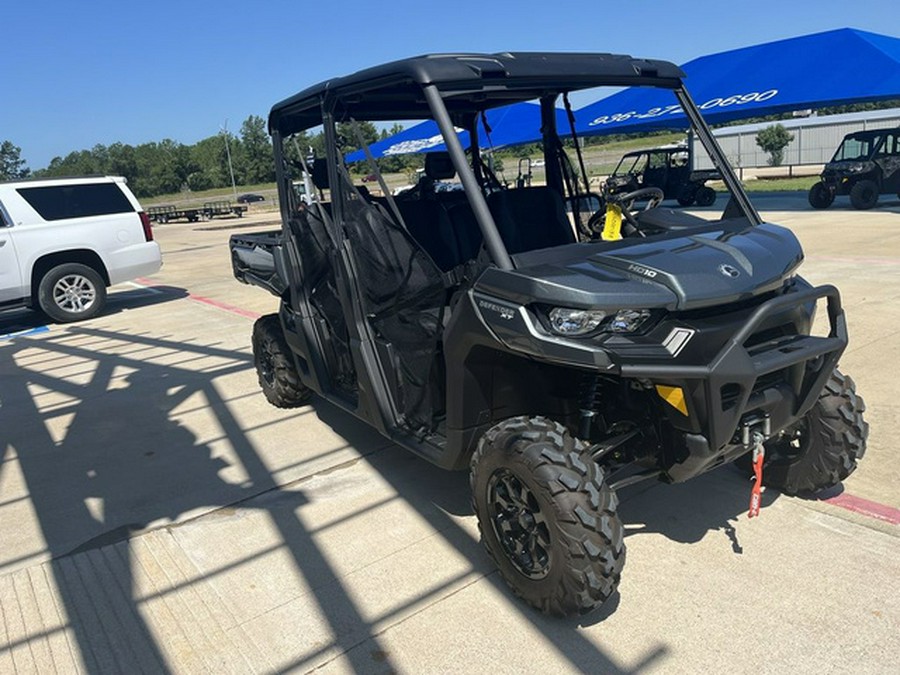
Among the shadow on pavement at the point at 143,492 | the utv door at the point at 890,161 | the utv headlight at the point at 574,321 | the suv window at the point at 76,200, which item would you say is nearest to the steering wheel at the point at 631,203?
the utv headlight at the point at 574,321

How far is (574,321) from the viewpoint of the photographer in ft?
8.18

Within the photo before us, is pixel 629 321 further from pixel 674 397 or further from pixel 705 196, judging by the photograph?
pixel 705 196

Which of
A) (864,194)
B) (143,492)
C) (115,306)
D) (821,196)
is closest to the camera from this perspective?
(143,492)

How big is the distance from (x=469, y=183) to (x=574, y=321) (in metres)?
0.73

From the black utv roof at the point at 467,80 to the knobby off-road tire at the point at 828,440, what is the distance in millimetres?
1660

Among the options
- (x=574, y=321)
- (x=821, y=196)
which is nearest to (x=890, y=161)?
(x=821, y=196)

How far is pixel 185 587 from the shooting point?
311 cm

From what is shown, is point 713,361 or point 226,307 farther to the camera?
point 226,307

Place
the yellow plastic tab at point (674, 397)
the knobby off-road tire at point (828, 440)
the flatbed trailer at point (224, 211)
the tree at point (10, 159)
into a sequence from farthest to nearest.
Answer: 1. the tree at point (10, 159)
2. the flatbed trailer at point (224, 211)
3. the knobby off-road tire at point (828, 440)
4. the yellow plastic tab at point (674, 397)

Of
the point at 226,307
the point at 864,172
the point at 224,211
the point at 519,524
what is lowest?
the point at 226,307

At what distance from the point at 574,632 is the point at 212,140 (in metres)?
104

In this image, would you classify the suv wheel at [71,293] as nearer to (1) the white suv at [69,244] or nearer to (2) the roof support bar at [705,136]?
(1) the white suv at [69,244]

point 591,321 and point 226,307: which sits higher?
point 591,321

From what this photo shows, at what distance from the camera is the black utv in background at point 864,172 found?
1658cm
